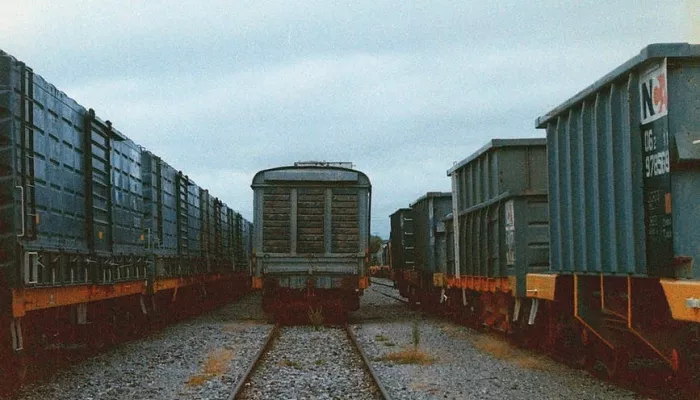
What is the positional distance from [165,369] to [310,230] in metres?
6.97

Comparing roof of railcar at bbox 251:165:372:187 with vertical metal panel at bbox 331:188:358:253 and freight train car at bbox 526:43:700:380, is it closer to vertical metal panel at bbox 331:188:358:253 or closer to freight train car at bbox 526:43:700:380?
vertical metal panel at bbox 331:188:358:253

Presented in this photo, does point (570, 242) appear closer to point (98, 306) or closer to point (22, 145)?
point (22, 145)

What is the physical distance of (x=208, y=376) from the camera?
34.6 ft

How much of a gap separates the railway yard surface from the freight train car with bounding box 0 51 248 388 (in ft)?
2.39

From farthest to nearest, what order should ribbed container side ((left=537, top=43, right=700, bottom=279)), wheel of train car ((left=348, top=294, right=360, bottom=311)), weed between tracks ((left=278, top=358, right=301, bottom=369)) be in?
wheel of train car ((left=348, top=294, right=360, bottom=311)) < weed between tracks ((left=278, top=358, right=301, bottom=369)) < ribbed container side ((left=537, top=43, right=700, bottom=279))

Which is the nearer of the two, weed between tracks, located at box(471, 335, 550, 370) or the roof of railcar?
weed between tracks, located at box(471, 335, 550, 370)

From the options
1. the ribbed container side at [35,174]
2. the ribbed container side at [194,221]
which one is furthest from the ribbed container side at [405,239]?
the ribbed container side at [35,174]

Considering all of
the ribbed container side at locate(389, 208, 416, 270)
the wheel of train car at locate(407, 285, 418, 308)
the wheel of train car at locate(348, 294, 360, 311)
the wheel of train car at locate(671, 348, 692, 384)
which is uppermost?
the ribbed container side at locate(389, 208, 416, 270)

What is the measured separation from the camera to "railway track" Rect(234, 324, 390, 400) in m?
9.30

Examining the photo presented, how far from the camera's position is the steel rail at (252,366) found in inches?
354

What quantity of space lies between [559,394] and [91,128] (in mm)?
7543

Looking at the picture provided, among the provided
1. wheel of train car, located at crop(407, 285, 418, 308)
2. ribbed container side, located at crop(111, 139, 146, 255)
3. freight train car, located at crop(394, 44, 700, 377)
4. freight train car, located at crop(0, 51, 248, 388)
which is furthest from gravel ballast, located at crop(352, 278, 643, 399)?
wheel of train car, located at crop(407, 285, 418, 308)

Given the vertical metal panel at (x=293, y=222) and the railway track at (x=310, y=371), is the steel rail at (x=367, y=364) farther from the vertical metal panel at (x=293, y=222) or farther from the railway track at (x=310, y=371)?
the vertical metal panel at (x=293, y=222)

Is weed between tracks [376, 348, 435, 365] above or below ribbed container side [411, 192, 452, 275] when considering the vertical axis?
below
